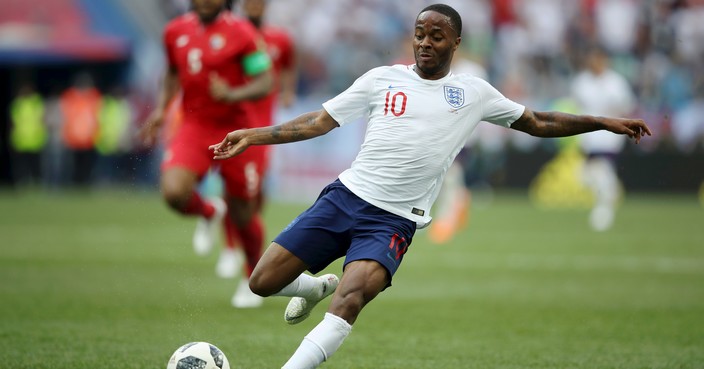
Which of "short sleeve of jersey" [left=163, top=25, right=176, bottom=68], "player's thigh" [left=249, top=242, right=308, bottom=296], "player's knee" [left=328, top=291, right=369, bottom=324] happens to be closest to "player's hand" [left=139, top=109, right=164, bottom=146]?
"short sleeve of jersey" [left=163, top=25, right=176, bottom=68]

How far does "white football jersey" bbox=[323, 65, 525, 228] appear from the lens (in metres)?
6.53

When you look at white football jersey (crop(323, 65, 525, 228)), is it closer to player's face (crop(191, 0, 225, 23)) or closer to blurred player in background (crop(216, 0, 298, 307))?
player's face (crop(191, 0, 225, 23))

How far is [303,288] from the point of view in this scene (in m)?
6.90

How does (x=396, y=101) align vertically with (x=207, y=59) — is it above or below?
below

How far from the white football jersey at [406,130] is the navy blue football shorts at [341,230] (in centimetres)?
7

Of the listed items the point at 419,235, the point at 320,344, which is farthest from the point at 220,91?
the point at 419,235

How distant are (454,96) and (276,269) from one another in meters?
1.50

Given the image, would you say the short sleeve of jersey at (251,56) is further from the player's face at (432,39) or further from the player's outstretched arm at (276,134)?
the player's face at (432,39)

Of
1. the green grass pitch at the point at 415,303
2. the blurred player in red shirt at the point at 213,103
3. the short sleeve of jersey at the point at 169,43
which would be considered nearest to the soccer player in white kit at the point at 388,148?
the green grass pitch at the point at 415,303

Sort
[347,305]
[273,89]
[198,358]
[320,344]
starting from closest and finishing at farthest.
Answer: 1. [320,344]
2. [347,305]
3. [198,358]
4. [273,89]

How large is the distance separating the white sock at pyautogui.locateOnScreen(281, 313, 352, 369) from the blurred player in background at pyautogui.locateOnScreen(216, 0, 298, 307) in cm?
560

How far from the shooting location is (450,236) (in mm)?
17906

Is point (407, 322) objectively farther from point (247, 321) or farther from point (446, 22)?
point (446, 22)

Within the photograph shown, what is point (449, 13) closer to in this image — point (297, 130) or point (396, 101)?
point (396, 101)
